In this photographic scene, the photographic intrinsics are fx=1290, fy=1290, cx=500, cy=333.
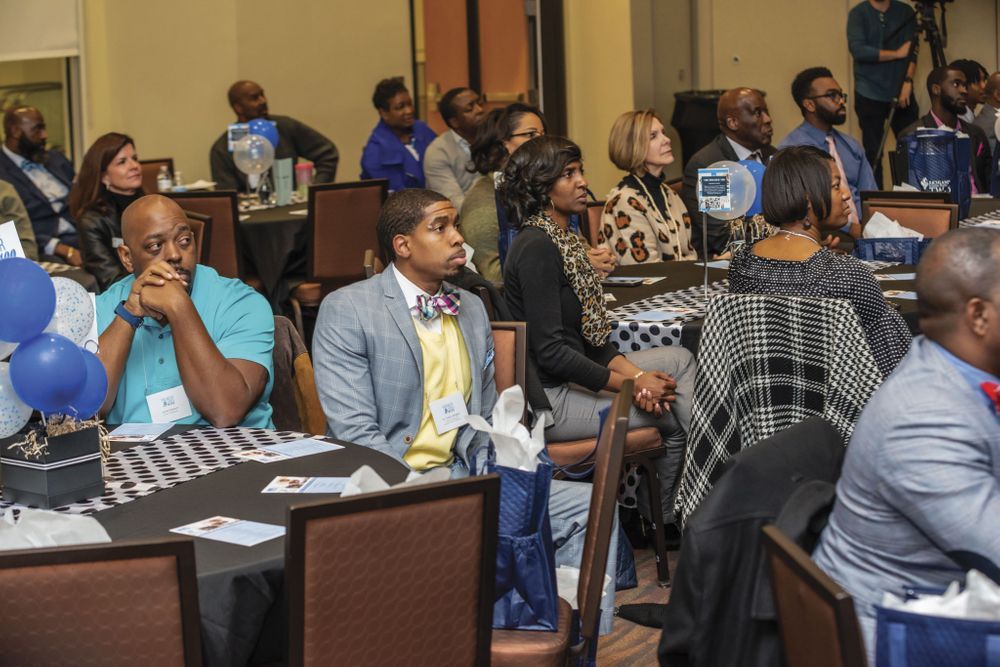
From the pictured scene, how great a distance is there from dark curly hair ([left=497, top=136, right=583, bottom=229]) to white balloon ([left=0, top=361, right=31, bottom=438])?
1985 millimetres

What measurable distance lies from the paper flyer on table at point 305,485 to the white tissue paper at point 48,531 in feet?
1.85

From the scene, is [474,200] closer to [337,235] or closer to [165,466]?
[337,235]

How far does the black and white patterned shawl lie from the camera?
3.27 meters

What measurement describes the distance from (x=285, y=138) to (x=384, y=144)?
2.34 feet

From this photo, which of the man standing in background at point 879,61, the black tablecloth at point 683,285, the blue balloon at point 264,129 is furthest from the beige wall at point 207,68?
the black tablecloth at point 683,285

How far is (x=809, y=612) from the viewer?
172 cm

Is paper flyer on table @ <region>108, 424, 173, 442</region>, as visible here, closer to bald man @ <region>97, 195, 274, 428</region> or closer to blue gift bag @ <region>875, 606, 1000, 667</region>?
bald man @ <region>97, 195, 274, 428</region>

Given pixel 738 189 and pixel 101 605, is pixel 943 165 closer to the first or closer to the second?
pixel 738 189

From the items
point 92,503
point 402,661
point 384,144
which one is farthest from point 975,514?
point 384,144

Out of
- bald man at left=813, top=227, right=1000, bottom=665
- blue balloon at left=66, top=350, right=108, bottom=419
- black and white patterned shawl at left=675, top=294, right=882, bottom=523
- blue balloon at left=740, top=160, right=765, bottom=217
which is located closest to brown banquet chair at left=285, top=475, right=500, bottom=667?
bald man at left=813, top=227, right=1000, bottom=665

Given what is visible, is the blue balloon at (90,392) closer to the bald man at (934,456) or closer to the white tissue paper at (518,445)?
the white tissue paper at (518,445)

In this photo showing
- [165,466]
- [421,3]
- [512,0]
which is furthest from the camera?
[512,0]

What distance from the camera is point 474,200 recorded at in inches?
214

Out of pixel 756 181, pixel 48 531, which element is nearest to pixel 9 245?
pixel 48 531
